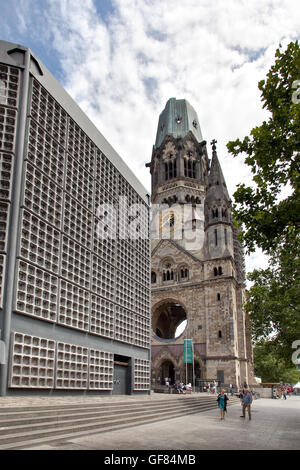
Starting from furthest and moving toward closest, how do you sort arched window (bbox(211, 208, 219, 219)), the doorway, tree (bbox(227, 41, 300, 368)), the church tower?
1. arched window (bbox(211, 208, 219, 219))
2. the church tower
3. the doorway
4. tree (bbox(227, 41, 300, 368))

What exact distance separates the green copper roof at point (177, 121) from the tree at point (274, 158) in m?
51.6

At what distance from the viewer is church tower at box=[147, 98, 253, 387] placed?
40406 mm

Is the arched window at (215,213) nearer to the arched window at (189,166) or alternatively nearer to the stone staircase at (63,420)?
the arched window at (189,166)

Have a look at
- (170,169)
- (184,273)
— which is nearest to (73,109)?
(184,273)

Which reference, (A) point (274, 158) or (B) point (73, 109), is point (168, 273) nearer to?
(B) point (73, 109)

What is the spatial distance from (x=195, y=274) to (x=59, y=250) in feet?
101

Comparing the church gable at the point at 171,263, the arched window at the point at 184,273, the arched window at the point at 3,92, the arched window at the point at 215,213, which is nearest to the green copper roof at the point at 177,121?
the arched window at the point at 215,213

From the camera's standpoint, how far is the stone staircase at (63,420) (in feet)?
27.8

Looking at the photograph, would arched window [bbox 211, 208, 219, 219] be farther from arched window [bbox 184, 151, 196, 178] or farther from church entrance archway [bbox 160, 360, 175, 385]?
church entrance archway [bbox 160, 360, 175, 385]

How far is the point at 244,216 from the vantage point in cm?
Answer: 1168

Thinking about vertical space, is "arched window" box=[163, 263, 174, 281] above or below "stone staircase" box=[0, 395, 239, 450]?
above

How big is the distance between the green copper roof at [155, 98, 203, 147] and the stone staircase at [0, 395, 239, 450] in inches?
2095

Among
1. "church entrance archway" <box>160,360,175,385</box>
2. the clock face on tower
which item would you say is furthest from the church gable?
"church entrance archway" <box>160,360,175,385</box>
